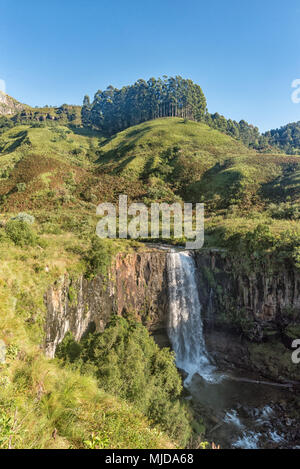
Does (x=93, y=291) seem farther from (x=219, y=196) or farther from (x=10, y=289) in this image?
(x=219, y=196)

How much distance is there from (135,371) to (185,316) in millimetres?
8072

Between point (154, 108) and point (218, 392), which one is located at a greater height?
point (154, 108)

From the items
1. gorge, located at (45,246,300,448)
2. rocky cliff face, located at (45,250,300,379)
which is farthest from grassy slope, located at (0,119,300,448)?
rocky cliff face, located at (45,250,300,379)

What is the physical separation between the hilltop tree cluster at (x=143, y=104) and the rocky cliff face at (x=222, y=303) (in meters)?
83.3

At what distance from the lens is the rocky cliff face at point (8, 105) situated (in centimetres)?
14312

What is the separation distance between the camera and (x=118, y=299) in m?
15.2

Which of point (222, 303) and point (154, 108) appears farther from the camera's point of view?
point (154, 108)

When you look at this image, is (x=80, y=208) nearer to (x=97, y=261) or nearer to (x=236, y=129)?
(x=97, y=261)

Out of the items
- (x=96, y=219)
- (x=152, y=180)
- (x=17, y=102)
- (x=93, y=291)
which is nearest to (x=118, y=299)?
(x=93, y=291)

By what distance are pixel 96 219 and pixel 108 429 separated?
83.5 feet

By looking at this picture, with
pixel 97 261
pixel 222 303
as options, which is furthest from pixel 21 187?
pixel 222 303

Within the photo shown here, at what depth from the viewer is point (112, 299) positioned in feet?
48.2

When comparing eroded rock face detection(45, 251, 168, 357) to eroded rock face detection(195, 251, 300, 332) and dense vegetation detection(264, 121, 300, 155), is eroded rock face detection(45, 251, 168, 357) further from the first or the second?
dense vegetation detection(264, 121, 300, 155)

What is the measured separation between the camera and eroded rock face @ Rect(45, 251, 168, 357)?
34.4ft
